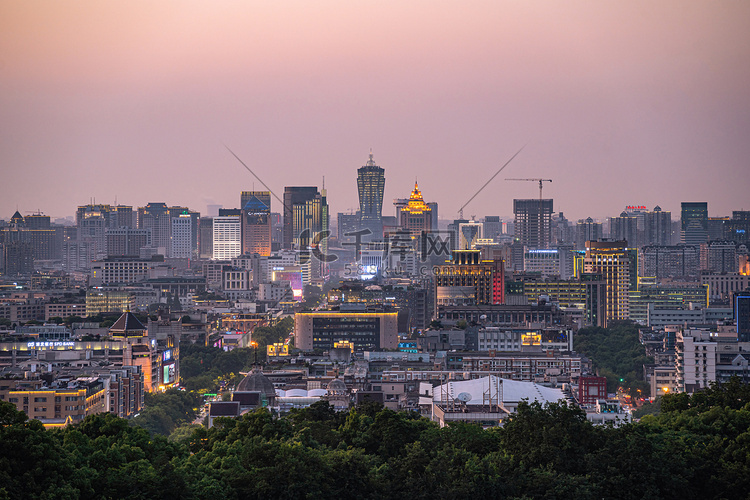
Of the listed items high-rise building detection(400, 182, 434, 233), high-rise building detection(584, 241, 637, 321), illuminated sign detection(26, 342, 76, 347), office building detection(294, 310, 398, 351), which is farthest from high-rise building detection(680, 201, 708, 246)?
illuminated sign detection(26, 342, 76, 347)

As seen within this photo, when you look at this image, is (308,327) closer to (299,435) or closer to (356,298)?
(356,298)

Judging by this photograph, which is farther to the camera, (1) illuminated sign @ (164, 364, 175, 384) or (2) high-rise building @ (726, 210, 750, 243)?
(2) high-rise building @ (726, 210, 750, 243)

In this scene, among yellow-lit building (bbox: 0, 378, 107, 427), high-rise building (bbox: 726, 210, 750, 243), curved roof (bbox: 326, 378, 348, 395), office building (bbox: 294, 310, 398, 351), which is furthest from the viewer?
high-rise building (bbox: 726, 210, 750, 243)

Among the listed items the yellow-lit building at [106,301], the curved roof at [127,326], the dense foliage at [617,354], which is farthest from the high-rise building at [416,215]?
the curved roof at [127,326]

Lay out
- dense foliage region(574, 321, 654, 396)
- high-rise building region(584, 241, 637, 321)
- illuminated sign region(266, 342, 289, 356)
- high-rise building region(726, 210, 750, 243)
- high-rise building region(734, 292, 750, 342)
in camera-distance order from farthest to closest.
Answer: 1. high-rise building region(726, 210, 750, 243)
2. high-rise building region(584, 241, 637, 321)
3. high-rise building region(734, 292, 750, 342)
4. illuminated sign region(266, 342, 289, 356)
5. dense foliage region(574, 321, 654, 396)

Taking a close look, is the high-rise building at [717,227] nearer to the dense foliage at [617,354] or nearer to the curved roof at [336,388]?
the dense foliage at [617,354]

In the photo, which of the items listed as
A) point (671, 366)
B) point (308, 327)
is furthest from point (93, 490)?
point (308, 327)

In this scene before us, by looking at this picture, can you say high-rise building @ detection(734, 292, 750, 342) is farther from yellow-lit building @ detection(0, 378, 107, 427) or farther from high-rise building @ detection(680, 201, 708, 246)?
high-rise building @ detection(680, 201, 708, 246)

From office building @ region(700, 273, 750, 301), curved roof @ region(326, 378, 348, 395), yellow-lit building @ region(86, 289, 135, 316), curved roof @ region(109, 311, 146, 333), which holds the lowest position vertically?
curved roof @ region(326, 378, 348, 395)
